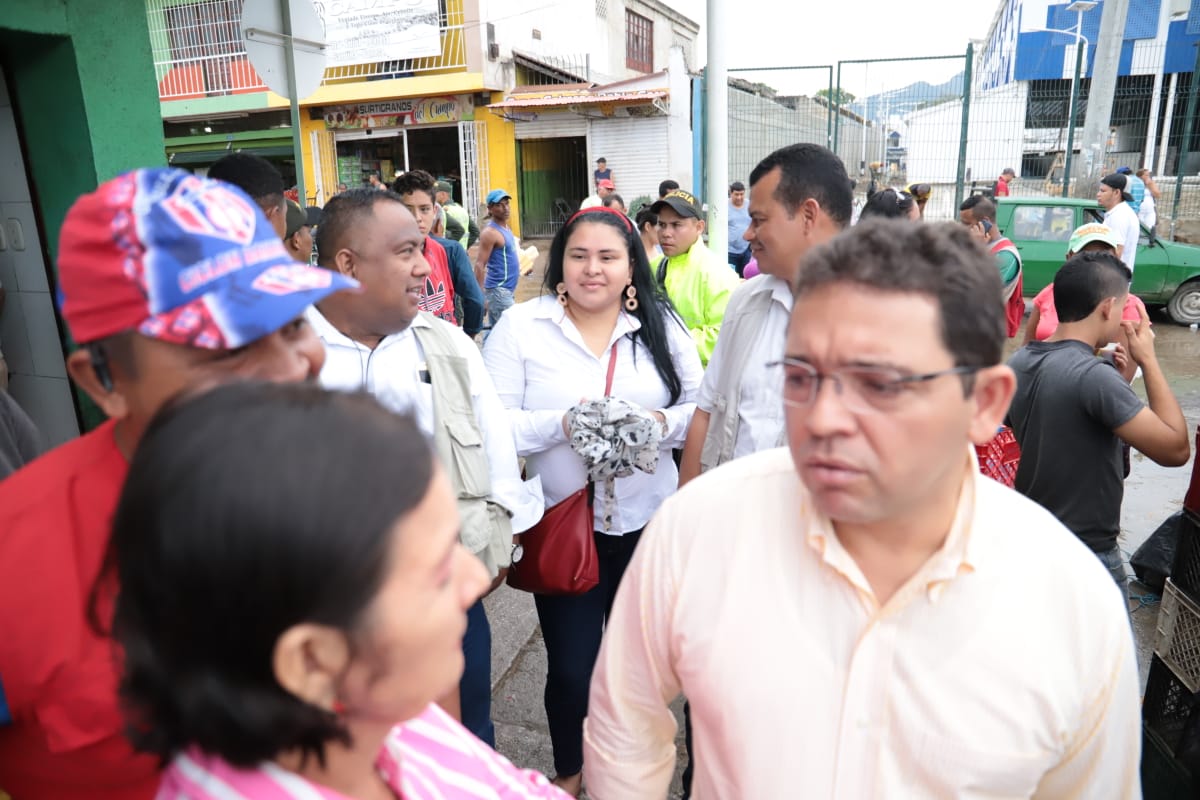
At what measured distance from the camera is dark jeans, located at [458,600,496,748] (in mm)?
2320

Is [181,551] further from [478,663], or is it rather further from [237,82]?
[237,82]

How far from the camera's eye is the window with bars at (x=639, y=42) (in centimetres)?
2550

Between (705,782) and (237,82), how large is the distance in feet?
72.1

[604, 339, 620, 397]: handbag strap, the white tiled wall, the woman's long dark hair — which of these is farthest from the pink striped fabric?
the white tiled wall

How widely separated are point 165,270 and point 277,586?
53cm

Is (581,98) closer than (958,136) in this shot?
No

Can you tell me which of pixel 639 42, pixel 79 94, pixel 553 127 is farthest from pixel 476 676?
pixel 639 42

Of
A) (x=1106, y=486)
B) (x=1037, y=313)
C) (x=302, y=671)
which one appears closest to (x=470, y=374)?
(x=302, y=671)

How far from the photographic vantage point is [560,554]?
8.48 ft

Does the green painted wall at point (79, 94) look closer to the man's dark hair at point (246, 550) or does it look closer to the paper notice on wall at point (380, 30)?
the man's dark hair at point (246, 550)

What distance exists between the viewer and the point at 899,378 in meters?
1.19

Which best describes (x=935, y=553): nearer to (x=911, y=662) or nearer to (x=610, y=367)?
(x=911, y=662)

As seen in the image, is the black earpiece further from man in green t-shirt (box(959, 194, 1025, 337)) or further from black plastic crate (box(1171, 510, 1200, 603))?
man in green t-shirt (box(959, 194, 1025, 337))

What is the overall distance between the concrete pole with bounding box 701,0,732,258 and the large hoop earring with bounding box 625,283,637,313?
13.4 ft
